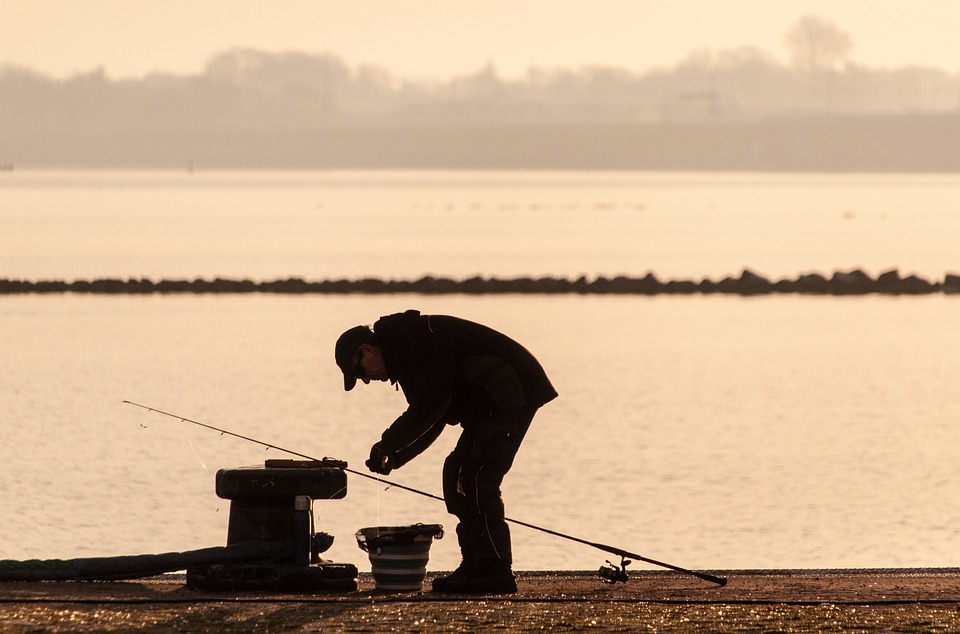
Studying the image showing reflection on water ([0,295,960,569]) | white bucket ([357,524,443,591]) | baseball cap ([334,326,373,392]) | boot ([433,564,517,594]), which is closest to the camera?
baseball cap ([334,326,373,392])

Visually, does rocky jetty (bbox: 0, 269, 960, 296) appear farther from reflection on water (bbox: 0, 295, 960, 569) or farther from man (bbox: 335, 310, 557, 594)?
man (bbox: 335, 310, 557, 594)

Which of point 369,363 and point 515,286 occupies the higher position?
point 515,286

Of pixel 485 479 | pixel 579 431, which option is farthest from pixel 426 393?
pixel 579 431

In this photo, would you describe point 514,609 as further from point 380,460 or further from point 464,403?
point 464,403

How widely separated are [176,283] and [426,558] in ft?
131

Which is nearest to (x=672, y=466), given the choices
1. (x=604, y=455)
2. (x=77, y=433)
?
(x=604, y=455)

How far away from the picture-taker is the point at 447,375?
9.02 m

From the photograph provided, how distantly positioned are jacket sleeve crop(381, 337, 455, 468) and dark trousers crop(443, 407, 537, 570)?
0.34 meters

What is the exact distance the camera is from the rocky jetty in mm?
47781

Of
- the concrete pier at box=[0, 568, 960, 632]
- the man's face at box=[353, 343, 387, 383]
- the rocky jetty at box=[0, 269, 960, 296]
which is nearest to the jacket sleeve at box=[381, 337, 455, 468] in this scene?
the man's face at box=[353, 343, 387, 383]

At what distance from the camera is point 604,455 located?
67.0 ft

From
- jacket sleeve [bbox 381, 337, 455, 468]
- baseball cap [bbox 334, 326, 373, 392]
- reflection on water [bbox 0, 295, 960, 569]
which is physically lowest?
reflection on water [bbox 0, 295, 960, 569]

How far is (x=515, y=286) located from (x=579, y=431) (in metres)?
25.9

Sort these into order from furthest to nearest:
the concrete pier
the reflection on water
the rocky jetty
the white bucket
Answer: the rocky jetty → the reflection on water → the white bucket → the concrete pier
